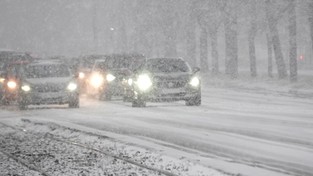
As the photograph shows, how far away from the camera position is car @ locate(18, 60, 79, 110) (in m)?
21.2

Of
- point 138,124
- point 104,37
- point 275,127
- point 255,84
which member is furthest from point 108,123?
point 104,37

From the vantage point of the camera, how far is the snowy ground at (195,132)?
33.4 feet

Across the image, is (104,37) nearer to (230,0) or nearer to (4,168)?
(230,0)

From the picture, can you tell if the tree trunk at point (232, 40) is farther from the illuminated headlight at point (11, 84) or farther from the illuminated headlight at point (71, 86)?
the illuminated headlight at point (71, 86)

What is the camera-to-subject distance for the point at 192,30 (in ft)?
164

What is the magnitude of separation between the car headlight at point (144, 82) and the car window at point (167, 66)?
427 millimetres

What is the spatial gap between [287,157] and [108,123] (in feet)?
23.5

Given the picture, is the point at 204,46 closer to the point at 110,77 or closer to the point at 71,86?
the point at 110,77

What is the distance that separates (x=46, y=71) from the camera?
73.5 feet

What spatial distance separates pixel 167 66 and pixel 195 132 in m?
7.33

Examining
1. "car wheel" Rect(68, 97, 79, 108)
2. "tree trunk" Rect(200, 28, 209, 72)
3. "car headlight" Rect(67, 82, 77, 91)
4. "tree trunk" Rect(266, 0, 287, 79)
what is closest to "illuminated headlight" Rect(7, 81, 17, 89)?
"car wheel" Rect(68, 97, 79, 108)

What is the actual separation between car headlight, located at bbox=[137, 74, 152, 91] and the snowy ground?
0.76 metres

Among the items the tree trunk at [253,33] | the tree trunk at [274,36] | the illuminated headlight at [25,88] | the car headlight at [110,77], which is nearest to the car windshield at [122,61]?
the car headlight at [110,77]

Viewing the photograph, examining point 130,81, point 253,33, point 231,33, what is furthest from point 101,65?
point 253,33
